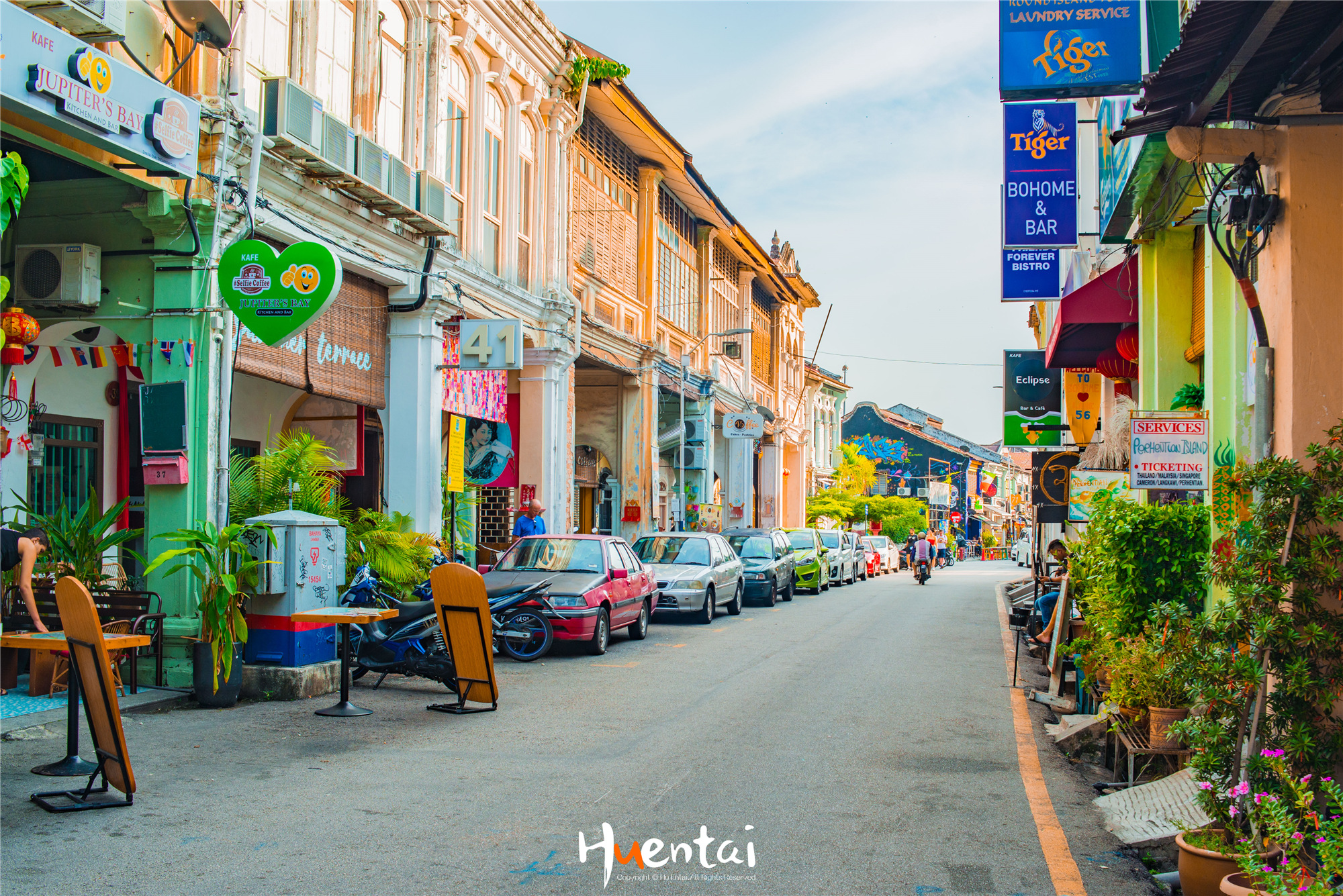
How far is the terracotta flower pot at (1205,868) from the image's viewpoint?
4.67 metres

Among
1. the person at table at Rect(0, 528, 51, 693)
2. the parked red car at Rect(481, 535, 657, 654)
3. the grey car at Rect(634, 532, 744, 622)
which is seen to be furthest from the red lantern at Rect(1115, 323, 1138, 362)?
the person at table at Rect(0, 528, 51, 693)

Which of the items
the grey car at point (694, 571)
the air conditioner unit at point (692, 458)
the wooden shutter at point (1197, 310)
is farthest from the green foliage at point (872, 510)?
the wooden shutter at point (1197, 310)

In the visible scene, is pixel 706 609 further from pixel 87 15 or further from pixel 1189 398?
pixel 87 15

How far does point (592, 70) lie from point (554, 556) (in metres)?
10.9

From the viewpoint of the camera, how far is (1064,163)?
12.4 meters

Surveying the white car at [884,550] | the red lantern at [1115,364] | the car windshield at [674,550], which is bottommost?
the white car at [884,550]

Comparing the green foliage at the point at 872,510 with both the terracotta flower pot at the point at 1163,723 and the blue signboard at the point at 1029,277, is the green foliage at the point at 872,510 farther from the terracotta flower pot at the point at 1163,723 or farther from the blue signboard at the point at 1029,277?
the terracotta flower pot at the point at 1163,723

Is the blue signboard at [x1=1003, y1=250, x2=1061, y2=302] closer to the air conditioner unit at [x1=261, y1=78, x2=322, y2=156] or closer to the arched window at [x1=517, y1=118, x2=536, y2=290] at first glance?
the arched window at [x1=517, y1=118, x2=536, y2=290]

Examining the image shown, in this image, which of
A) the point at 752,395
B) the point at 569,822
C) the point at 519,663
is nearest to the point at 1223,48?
the point at 569,822

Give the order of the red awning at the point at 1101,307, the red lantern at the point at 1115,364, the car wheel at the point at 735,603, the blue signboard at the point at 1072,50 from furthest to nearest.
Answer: the car wheel at the point at 735,603, the red lantern at the point at 1115,364, the red awning at the point at 1101,307, the blue signboard at the point at 1072,50

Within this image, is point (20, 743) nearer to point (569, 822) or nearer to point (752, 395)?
point (569, 822)

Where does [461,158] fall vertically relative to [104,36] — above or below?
above

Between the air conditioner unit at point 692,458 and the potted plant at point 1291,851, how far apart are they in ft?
85.9

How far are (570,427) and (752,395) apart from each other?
1856 cm
